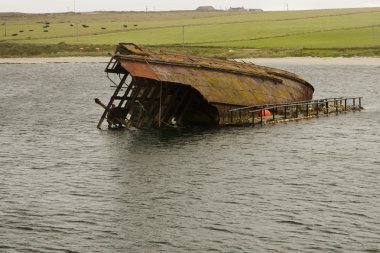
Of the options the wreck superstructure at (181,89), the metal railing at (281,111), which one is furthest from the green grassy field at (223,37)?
the wreck superstructure at (181,89)

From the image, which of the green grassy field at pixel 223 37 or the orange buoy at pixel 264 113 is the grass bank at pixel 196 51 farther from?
the orange buoy at pixel 264 113

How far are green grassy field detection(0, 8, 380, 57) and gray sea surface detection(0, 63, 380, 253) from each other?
68683 mm

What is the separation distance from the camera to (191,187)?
124 ft

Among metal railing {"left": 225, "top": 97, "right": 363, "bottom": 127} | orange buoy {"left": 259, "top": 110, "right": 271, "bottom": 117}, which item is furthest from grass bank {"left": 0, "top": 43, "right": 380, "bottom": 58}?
orange buoy {"left": 259, "top": 110, "right": 271, "bottom": 117}

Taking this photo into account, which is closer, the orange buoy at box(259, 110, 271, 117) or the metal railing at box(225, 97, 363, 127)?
the metal railing at box(225, 97, 363, 127)

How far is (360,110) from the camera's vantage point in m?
68.1

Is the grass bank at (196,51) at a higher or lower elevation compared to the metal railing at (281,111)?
higher

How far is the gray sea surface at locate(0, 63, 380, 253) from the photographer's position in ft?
97.1

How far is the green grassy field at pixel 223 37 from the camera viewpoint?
132875 mm

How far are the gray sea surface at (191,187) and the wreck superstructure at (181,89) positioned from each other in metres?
1.52

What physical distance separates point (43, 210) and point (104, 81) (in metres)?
76.5

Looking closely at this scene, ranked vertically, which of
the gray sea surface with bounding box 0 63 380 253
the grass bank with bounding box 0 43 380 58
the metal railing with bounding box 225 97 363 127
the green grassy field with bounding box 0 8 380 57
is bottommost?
the gray sea surface with bounding box 0 63 380 253

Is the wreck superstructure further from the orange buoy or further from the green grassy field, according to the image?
the green grassy field

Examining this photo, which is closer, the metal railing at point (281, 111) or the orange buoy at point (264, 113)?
the metal railing at point (281, 111)
